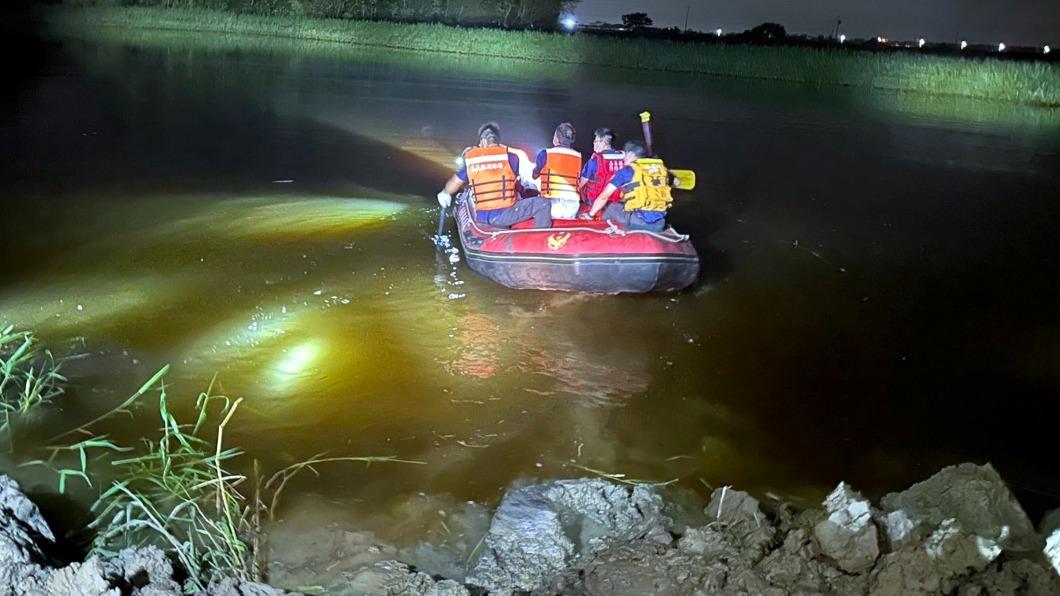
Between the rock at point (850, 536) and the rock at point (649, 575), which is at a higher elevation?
the rock at point (850, 536)

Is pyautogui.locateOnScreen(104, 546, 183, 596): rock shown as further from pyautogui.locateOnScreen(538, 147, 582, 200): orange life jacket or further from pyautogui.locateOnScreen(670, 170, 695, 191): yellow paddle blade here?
pyautogui.locateOnScreen(670, 170, 695, 191): yellow paddle blade

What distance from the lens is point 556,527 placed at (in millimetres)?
4086

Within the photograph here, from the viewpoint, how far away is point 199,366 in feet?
19.2

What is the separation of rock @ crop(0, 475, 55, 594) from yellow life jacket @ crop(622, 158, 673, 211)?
5.53 metres

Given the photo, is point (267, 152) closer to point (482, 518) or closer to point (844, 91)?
point (482, 518)

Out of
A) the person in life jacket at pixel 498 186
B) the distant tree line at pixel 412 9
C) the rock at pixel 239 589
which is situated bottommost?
the rock at pixel 239 589

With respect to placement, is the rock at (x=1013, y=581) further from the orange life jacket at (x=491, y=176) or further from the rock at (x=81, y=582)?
the orange life jacket at (x=491, y=176)

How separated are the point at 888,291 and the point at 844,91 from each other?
23.8m

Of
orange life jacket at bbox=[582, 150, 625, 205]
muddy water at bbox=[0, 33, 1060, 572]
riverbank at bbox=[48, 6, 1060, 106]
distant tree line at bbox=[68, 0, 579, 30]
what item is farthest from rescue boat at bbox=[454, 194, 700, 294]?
distant tree line at bbox=[68, 0, 579, 30]

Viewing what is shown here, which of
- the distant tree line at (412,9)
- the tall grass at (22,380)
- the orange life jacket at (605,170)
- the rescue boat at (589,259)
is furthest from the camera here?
the distant tree line at (412,9)

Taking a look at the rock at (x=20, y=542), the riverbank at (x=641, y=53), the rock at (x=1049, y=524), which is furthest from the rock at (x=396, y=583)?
the riverbank at (x=641, y=53)

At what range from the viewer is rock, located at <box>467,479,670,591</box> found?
373 centimetres

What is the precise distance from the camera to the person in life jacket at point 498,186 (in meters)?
7.93

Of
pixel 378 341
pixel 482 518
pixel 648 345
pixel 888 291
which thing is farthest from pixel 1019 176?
pixel 482 518
